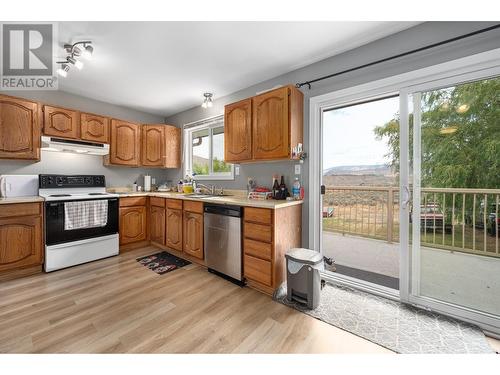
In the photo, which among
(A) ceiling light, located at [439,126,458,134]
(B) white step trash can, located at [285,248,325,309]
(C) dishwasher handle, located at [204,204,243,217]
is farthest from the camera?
(C) dishwasher handle, located at [204,204,243,217]

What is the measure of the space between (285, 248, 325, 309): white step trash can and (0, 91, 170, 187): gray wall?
3.43 meters

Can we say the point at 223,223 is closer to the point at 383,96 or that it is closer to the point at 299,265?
the point at 299,265

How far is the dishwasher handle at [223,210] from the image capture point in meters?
2.27

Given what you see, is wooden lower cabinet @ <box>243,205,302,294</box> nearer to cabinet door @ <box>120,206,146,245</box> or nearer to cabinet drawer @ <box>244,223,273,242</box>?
cabinet drawer @ <box>244,223,273,242</box>

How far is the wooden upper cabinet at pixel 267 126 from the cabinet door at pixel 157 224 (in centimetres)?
149

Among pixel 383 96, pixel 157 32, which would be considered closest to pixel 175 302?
pixel 157 32

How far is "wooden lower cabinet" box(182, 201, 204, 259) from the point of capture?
270 cm

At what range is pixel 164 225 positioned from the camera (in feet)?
10.7

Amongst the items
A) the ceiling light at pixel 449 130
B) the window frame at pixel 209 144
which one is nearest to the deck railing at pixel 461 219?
the ceiling light at pixel 449 130

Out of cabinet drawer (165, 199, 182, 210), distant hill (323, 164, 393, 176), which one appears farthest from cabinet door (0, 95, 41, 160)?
distant hill (323, 164, 393, 176)

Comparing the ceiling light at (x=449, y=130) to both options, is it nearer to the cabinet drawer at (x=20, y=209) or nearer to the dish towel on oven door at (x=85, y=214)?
the dish towel on oven door at (x=85, y=214)

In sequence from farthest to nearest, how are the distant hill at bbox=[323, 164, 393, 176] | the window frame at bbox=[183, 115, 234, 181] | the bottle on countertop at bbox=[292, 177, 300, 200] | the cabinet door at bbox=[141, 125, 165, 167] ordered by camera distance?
the cabinet door at bbox=[141, 125, 165, 167], the window frame at bbox=[183, 115, 234, 181], the distant hill at bbox=[323, 164, 393, 176], the bottle on countertop at bbox=[292, 177, 300, 200]

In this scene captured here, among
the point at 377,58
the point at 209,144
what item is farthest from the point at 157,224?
the point at 377,58

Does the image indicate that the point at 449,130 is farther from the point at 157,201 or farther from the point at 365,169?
the point at 157,201
